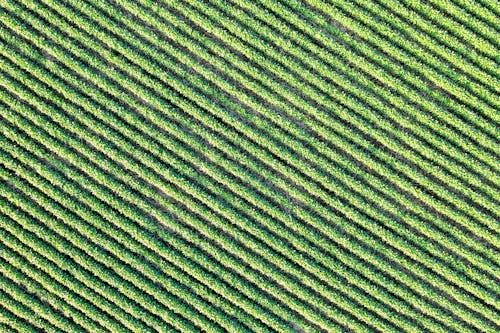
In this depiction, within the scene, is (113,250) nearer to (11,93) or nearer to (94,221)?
(94,221)

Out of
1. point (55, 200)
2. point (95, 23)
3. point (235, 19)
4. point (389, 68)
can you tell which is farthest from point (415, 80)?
point (55, 200)

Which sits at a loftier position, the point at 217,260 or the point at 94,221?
the point at 217,260

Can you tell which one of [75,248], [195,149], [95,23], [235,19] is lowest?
[75,248]

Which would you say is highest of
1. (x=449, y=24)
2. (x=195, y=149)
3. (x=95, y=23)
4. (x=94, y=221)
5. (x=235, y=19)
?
(x=449, y=24)

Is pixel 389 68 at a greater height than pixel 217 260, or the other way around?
pixel 389 68

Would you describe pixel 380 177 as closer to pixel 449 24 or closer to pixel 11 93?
pixel 449 24

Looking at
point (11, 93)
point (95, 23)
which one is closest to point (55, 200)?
point (11, 93)
